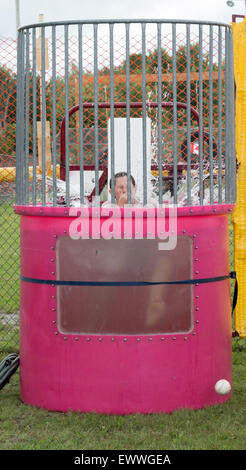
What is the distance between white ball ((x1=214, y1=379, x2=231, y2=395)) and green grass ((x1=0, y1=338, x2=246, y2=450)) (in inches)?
4.7

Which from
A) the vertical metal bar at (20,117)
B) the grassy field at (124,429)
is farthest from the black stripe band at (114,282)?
the grassy field at (124,429)

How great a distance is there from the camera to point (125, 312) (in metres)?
4.00

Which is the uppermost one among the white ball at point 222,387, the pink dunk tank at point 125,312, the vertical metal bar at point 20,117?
the vertical metal bar at point 20,117

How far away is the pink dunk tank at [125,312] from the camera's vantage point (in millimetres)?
3990

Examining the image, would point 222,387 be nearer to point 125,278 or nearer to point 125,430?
point 125,430

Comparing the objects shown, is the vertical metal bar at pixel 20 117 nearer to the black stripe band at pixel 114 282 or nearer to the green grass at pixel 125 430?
the black stripe band at pixel 114 282

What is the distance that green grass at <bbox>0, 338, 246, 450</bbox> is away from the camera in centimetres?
369

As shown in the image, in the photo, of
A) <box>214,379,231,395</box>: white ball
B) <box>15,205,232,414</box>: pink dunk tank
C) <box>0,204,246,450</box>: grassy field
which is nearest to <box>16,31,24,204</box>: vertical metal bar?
<box>15,205,232,414</box>: pink dunk tank

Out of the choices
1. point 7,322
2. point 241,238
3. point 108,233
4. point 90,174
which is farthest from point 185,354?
point 7,322

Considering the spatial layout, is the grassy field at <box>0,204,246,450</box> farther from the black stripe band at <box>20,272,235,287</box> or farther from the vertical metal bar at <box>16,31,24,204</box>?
the vertical metal bar at <box>16,31,24,204</box>

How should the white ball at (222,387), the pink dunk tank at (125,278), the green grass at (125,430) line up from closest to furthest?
the green grass at (125,430) < the pink dunk tank at (125,278) < the white ball at (222,387)

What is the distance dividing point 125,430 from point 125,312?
68cm

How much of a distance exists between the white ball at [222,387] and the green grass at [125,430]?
12 centimetres
